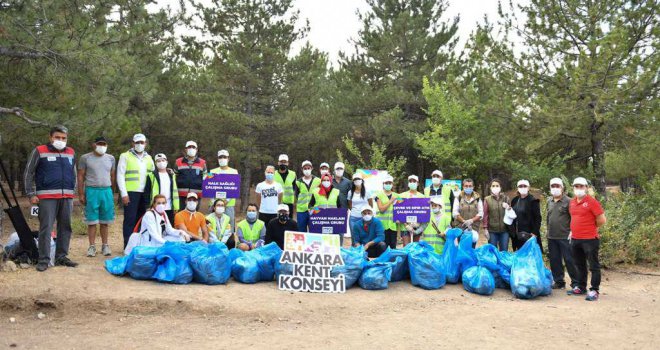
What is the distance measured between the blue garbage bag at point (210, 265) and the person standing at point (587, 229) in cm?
534

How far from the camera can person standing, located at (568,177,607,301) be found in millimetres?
8695

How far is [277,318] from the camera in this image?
7.06 metres

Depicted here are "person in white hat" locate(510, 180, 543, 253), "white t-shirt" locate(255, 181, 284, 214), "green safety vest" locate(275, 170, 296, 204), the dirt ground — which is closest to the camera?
the dirt ground

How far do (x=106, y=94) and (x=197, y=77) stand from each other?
12.2 m

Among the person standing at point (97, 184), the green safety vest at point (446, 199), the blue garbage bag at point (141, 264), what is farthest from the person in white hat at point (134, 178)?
the green safety vest at point (446, 199)

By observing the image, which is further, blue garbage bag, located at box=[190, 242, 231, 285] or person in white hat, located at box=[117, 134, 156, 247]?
person in white hat, located at box=[117, 134, 156, 247]

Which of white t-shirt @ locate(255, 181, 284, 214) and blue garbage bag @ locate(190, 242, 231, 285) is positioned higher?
white t-shirt @ locate(255, 181, 284, 214)

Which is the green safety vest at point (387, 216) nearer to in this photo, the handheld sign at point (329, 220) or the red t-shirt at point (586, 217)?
the handheld sign at point (329, 220)

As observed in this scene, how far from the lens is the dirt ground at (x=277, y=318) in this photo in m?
6.20

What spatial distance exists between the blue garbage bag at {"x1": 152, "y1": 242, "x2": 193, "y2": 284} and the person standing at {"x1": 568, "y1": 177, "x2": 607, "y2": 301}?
230 inches

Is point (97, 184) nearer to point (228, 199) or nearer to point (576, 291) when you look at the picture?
point (228, 199)

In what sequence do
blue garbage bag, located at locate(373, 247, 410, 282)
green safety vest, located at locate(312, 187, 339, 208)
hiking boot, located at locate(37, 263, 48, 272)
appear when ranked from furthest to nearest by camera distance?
green safety vest, located at locate(312, 187, 339, 208) < blue garbage bag, located at locate(373, 247, 410, 282) < hiking boot, located at locate(37, 263, 48, 272)

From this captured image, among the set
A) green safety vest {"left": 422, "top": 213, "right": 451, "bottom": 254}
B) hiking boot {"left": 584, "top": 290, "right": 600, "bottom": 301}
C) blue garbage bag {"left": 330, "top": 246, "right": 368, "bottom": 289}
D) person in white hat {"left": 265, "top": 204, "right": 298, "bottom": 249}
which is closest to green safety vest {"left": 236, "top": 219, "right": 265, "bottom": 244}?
person in white hat {"left": 265, "top": 204, "right": 298, "bottom": 249}

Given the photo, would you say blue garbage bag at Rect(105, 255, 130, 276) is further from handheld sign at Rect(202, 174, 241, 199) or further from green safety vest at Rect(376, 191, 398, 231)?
green safety vest at Rect(376, 191, 398, 231)
